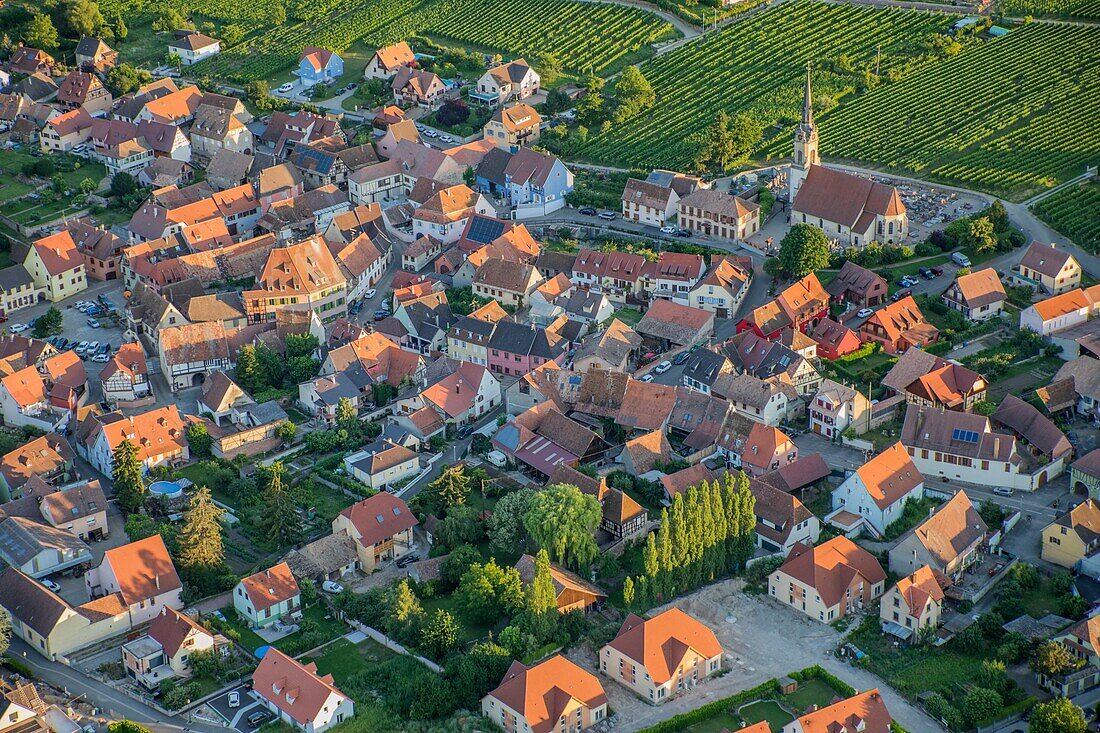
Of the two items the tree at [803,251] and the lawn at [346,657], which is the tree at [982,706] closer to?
the lawn at [346,657]

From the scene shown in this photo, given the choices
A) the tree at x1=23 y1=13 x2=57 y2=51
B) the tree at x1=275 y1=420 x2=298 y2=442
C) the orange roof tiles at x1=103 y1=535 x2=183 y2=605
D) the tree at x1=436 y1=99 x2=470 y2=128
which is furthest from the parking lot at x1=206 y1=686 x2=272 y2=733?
the tree at x1=23 y1=13 x2=57 y2=51

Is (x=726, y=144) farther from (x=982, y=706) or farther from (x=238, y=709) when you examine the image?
(x=238, y=709)

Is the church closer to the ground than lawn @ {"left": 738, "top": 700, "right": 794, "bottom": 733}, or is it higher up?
higher up

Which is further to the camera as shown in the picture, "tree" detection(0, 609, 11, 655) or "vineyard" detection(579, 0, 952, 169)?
"vineyard" detection(579, 0, 952, 169)

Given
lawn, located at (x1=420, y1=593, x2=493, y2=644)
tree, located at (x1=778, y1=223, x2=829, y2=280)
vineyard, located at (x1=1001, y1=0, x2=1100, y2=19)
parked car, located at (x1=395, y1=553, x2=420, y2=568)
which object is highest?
vineyard, located at (x1=1001, y1=0, x2=1100, y2=19)

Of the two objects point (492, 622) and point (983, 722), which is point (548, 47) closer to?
point (492, 622)

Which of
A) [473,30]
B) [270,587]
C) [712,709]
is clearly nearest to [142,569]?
[270,587]

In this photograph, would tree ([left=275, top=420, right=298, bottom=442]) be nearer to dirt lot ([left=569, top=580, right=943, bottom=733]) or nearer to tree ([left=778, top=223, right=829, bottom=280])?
dirt lot ([left=569, top=580, right=943, bottom=733])
